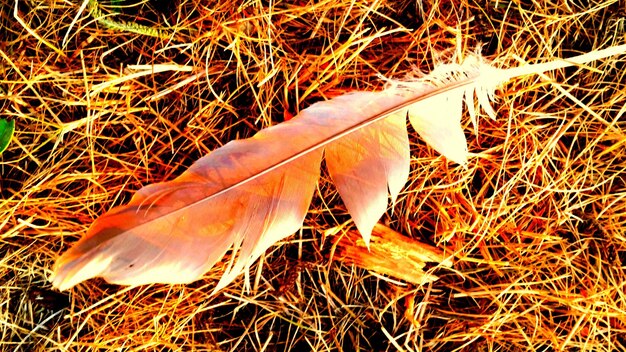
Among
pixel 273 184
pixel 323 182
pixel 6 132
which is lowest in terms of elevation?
pixel 323 182

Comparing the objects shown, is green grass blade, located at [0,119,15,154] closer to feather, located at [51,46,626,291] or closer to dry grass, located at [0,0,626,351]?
dry grass, located at [0,0,626,351]

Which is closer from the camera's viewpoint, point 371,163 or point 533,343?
point 371,163

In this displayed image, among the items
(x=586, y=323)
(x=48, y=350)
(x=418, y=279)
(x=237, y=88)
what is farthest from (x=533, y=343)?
(x=48, y=350)

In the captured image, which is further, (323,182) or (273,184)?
(323,182)

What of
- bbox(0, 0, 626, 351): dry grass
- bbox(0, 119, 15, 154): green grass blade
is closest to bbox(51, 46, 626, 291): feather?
bbox(0, 0, 626, 351): dry grass

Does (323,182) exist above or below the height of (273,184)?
below

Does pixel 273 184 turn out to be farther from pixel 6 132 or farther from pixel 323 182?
pixel 6 132

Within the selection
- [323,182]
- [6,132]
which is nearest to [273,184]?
[323,182]

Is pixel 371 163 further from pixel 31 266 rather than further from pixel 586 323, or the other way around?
pixel 31 266
